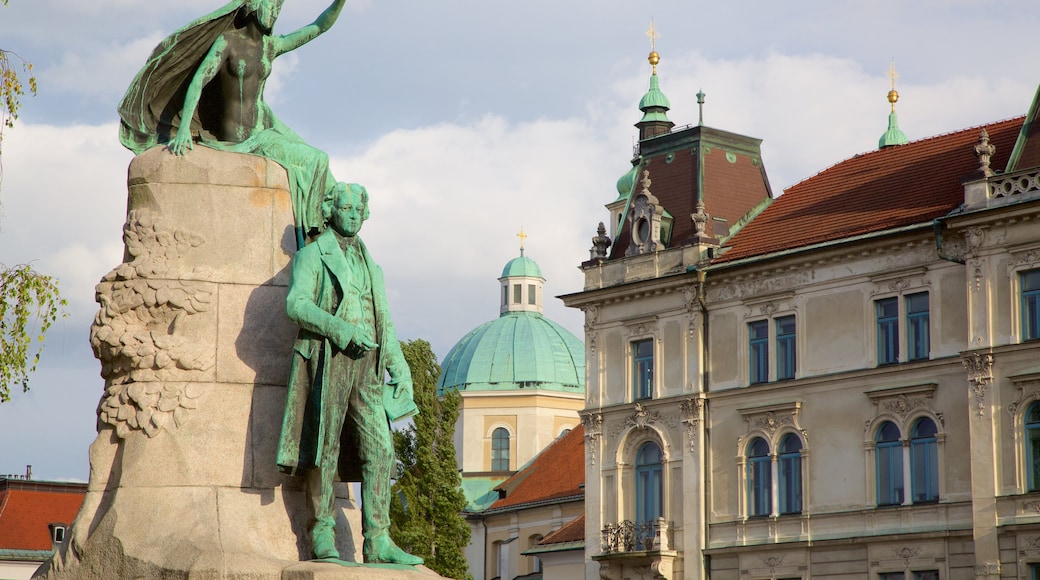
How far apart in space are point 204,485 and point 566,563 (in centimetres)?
5125

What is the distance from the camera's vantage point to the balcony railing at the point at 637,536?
152 feet

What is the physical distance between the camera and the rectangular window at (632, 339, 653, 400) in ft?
159

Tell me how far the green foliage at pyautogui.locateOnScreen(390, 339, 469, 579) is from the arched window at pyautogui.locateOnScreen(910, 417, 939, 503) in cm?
1935

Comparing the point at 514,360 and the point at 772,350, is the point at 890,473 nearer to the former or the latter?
the point at 772,350

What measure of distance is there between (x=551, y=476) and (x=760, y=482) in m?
35.2

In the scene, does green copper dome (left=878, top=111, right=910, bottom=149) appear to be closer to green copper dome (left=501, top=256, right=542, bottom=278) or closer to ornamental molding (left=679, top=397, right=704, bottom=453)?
ornamental molding (left=679, top=397, right=704, bottom=453)

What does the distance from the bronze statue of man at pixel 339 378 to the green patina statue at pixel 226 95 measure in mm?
936

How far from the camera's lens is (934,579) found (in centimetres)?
4038

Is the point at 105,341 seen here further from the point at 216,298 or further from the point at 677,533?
the point at 677,533

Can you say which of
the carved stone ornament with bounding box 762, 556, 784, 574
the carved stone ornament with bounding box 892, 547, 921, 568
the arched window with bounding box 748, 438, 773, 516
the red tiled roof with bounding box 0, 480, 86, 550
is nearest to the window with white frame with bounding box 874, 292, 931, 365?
the arched window with bounding box 748, 438, 773, 516

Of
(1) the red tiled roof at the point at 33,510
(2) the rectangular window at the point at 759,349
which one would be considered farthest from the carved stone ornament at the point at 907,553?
(1) the red tiled roof at the point at 33,510

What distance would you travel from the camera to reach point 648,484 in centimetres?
4788

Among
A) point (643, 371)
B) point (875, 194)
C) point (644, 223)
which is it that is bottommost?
point (643, 371)

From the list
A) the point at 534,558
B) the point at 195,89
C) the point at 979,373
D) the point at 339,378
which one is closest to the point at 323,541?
the point at 339,378
